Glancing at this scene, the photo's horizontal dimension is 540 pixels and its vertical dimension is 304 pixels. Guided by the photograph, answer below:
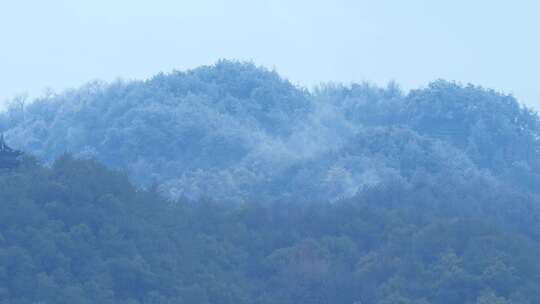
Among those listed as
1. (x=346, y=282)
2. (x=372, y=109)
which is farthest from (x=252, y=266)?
(x=372, y=109)

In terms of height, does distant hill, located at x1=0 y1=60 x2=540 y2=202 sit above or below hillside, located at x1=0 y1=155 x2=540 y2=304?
above

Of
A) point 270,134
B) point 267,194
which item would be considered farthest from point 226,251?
point 270,134

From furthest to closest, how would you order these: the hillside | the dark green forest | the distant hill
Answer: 1. the distant hill
2. the dark green forest
3. the hillside

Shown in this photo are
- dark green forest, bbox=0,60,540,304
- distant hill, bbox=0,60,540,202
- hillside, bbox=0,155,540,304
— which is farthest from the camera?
distant hill, bbox=0,60,540,202

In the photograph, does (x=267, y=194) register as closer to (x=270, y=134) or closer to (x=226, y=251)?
(x=270, y=134)

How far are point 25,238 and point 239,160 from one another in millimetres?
21145

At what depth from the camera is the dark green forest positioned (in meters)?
34.3

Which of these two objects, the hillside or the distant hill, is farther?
the distant hill

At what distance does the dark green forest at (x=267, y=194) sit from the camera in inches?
1352

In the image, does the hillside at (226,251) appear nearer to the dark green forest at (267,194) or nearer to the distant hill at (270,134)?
the dark green forest at (267,194)

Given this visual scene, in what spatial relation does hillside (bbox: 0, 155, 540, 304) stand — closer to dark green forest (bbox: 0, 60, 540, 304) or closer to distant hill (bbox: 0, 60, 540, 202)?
dark green forest (bbox: 0, 60, 540, 304)

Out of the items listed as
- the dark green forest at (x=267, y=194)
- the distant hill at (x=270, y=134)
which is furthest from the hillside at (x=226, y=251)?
the distant hill at (x=270, y=134)

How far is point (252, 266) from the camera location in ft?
123

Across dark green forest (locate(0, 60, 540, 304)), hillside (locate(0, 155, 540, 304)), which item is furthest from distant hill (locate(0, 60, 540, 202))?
hillside (locate(0, 155, 540, 304))
